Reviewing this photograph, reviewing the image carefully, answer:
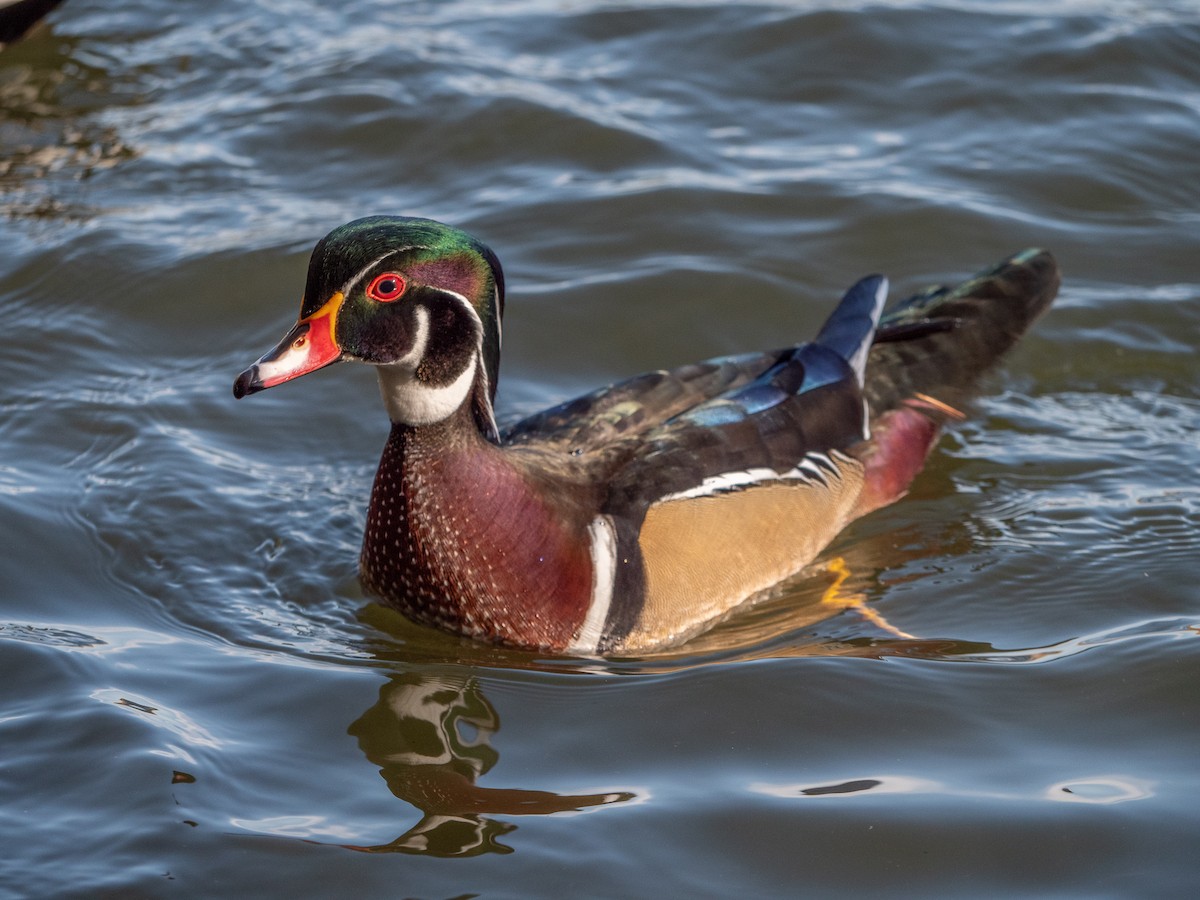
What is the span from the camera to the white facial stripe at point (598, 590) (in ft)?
19.0

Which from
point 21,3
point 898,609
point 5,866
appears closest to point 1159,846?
point 898,609

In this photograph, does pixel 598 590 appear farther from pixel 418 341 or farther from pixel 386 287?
pixel 386 287

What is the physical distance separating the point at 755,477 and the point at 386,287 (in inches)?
70.4

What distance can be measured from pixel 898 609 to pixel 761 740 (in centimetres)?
119

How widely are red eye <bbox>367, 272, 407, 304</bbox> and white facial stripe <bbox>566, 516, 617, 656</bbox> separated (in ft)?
3.85

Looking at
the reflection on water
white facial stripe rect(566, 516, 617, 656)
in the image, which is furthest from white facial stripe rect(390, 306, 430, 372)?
the reflection on water

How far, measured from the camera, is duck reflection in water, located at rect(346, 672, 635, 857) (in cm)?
490

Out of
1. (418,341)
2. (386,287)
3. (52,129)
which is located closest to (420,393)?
(418,341)

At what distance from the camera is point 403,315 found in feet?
17.7

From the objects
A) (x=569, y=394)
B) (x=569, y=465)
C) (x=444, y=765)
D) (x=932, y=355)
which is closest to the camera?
(x=444, y=765)

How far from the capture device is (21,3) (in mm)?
11102

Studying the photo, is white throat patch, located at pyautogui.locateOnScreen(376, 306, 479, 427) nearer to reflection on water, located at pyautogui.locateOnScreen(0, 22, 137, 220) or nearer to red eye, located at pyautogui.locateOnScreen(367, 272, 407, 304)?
red eye, located at pyautogui.locateOnScreen(367, 272, 407, 304)

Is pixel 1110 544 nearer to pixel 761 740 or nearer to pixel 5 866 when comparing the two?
pixel 761 740

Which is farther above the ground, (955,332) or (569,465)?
(955,332)
